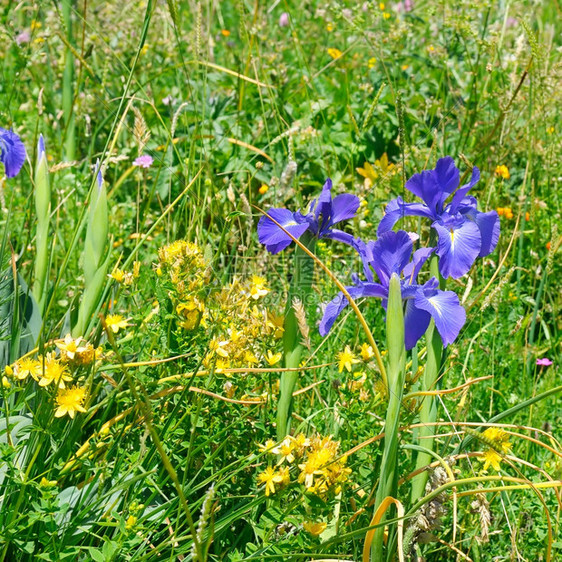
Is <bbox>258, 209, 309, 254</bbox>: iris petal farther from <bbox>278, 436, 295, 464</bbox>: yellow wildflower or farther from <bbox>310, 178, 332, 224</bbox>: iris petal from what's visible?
<bbox>278, 436, 295, 464</bbox>: yellow wildflower

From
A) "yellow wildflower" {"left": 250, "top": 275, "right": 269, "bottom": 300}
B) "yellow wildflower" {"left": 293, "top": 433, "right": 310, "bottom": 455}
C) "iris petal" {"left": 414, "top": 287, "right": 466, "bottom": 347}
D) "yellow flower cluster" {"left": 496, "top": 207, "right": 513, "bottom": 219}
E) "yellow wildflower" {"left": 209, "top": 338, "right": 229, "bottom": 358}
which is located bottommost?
"yellow flower cluster" {"left": 496, "top": 207, "right": 513, "bottom": 219}

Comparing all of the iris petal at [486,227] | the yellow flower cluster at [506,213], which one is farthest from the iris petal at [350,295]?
the yellow flower cluster at [506,213]

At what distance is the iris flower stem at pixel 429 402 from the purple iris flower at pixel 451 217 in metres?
0.06

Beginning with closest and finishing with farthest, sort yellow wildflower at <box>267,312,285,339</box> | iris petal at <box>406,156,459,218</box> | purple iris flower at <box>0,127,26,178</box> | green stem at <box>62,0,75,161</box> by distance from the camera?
iris petal at <box>406,156,459,218</box>
yellow wildflower at <box>267,312,285,339</box>
purple iris flower at <box>0,127,26,178</box>
green stem at <box>62,0,75,161</box>

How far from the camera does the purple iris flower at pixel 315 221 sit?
137 centimetres

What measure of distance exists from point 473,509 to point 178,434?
62cm

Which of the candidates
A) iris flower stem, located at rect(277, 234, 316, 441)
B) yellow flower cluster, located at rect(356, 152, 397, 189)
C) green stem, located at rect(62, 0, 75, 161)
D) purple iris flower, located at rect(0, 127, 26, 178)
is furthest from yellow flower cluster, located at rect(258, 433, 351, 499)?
green stem, located at rect(62, 0, 75, 161)

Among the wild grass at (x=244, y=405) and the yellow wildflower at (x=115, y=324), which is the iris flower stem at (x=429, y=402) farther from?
the yellow wildflower at (x=115, y=324)

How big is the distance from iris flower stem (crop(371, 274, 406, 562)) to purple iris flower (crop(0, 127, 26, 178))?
3.30 ft

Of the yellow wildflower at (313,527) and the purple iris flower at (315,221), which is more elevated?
the purple iris flower at (315,221)

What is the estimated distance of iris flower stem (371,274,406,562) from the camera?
1.11 meters

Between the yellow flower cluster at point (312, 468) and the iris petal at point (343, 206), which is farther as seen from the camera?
the iris petal at point (343, 206)

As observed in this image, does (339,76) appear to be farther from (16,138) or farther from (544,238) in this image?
(16,138)

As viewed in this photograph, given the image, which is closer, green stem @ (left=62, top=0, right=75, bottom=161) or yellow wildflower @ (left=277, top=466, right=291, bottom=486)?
yellow wildflower @ (left=277, top=466, right=291, bottom=486)
